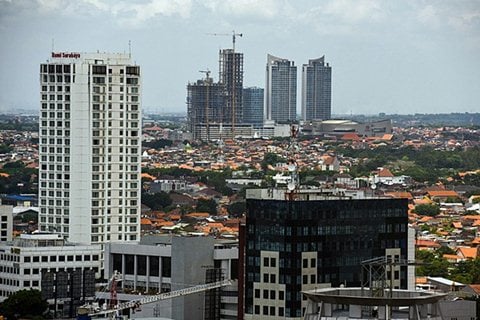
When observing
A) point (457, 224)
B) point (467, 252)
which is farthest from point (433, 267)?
point (457, 224)

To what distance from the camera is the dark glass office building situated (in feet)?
123

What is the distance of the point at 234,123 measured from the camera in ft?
649

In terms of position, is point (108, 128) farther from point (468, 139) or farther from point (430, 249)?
point (468, 139)

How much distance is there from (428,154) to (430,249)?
7587 cm

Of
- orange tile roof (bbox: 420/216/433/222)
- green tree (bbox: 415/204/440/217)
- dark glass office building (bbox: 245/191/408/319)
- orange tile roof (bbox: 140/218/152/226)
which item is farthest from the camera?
green tree (bbox: 415/204/440/217)

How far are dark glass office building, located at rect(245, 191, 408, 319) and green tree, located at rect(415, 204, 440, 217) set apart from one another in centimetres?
6074

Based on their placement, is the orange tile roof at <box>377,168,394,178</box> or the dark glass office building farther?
the orange tile roof at <box>377,168,394,178</box>

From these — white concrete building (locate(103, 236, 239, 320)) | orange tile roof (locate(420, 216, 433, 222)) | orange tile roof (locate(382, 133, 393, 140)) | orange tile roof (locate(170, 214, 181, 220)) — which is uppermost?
white concrete building (locate(103, 236, 239, 320))

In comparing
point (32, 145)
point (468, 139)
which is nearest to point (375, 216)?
point (32, 145)

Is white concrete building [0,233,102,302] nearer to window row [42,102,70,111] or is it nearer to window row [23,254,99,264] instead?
window row [23,254,99,264]

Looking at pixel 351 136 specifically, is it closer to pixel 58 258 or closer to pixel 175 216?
pixel 175 216

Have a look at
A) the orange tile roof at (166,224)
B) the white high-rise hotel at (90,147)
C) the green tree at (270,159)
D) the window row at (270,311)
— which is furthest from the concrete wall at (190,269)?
the green tree at (270,159)

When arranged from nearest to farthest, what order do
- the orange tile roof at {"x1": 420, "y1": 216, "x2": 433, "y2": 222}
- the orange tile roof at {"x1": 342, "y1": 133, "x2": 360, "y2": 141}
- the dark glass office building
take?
1. the dark glass office building
2. the orange tile roof at {"x1": 420, "y1": 216, "x2": 433, "y2": 222}
3. the orange tile roof at {"x1": 342, "y1": 133, "x2": 360, "y2": 141}

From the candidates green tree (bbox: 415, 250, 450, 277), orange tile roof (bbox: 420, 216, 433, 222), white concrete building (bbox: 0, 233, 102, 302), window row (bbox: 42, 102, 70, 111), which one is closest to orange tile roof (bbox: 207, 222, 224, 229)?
green tree (bbox: 415, 250, 450, 277)
